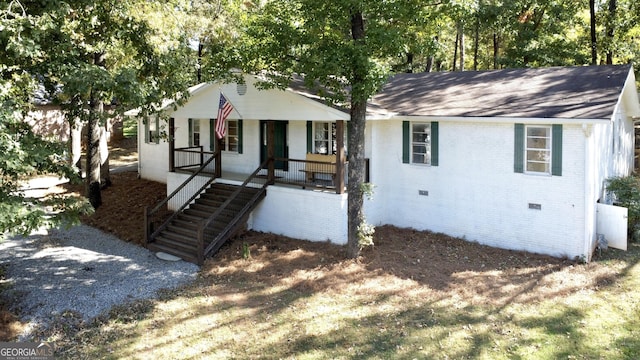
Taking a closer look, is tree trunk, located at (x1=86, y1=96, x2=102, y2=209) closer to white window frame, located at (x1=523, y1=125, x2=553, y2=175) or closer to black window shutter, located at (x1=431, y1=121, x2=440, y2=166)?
black window shutter, located at (x1=431, y1=121, x2=440, y2=166)

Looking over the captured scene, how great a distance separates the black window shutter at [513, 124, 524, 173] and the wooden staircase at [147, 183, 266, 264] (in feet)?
23.3

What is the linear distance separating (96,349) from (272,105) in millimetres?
8488

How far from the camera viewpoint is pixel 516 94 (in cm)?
1410

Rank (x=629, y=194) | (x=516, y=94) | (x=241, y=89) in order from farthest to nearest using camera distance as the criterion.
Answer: (x=241, y=89), (x=516, y=94), (x=629, y=194)

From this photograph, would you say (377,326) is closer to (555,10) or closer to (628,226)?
(628,226)

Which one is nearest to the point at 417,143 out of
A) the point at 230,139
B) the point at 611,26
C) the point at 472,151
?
the point at 472,151

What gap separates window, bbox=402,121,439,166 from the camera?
570 inches

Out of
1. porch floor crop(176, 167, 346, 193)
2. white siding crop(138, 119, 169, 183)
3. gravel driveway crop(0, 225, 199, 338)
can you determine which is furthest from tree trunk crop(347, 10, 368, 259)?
white siding crop(138, 119, 169, 183)

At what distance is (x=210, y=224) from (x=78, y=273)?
362 centimetres

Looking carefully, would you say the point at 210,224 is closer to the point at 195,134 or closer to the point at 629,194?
the point at 195,134

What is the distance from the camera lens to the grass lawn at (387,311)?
8055mm

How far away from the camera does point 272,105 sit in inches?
581

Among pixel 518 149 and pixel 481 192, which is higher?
pixel 518 149

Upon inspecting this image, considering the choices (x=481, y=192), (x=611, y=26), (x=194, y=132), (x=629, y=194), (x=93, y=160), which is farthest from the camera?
(x=611, y=26)
